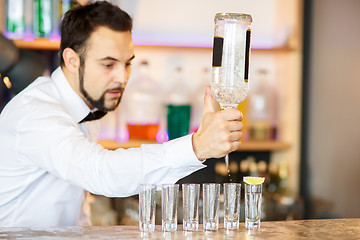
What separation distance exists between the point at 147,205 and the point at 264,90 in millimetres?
1952

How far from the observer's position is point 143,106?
10.0 ft

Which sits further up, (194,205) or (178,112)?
(178,112)

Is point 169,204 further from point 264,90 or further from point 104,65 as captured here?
point 264,90

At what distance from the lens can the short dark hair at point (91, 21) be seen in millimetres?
1900

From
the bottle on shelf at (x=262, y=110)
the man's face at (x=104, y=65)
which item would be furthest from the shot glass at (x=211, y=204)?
the bottle on shelf at (x=262, y=110)

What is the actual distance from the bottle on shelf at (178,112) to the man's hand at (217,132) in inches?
62.4

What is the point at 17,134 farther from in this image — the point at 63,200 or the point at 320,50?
the point at 320,50

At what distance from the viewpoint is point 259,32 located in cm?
→ 321

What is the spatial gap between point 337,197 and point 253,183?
1583mm

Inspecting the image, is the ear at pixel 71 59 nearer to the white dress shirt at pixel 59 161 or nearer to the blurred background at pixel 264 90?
the white dress shirt at pixel 59 161

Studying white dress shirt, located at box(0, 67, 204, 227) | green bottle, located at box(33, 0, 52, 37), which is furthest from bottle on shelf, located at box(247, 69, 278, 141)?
white dress shirt, located at box(0, 67, 204, 227)

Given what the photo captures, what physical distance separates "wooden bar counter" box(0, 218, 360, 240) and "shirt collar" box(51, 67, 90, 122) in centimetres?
58

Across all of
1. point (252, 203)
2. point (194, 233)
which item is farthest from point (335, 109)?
point (194, 233)

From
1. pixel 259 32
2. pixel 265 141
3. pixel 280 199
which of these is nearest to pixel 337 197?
pixel 280 199
